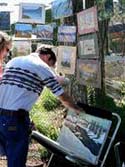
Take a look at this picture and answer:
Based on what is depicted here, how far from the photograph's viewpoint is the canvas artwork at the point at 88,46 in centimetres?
721

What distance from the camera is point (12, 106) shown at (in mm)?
5539

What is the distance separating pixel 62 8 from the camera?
29.2ft

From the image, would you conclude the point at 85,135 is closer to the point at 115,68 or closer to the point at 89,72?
the point at 115,68

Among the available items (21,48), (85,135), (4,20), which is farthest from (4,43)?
(4,20)

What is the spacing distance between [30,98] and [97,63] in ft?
5.96

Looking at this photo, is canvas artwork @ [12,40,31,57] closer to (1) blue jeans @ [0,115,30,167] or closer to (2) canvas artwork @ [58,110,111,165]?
(2) canvas artwork @ [58,110,111,165]

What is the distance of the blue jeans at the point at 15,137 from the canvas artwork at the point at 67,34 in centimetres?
279

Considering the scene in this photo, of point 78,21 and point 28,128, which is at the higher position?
point 78,21

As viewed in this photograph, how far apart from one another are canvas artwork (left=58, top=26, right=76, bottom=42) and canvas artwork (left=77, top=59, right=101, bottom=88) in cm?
53

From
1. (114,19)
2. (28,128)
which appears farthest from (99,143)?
(114,19)

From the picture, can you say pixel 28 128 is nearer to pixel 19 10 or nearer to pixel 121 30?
pixel 121 30

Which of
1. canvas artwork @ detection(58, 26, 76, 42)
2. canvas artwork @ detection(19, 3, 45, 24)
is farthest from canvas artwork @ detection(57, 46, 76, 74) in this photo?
canvas artwork @ detection(19, 3, 45, 24)

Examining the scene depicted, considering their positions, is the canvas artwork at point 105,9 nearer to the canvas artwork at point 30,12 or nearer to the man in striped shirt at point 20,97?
the man in striped shirt at point 20,97

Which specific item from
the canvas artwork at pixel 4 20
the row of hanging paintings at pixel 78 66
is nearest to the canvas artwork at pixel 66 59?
the row of hanging paintings at pixel 78 66
